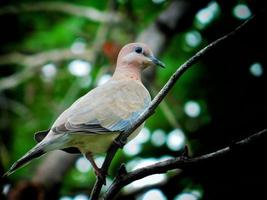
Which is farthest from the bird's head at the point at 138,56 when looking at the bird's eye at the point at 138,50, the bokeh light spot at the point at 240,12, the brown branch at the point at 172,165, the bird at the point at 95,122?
the brown branch at the point at 172,165

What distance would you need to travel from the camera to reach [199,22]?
616cm

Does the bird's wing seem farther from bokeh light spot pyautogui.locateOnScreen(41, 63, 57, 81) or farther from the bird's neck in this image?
bokeh light spot pyautogui.locateOnScreen(41, 63, 57, 81)

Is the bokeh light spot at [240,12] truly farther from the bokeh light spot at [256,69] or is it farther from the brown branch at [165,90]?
the brown branch at [165,90]

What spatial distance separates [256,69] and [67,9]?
2.29m

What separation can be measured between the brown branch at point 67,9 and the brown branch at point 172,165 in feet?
10.8

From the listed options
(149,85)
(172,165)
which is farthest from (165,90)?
(149,85)

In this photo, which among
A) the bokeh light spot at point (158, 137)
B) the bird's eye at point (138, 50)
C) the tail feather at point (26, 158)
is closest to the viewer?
the tail feather at point (26, 158)

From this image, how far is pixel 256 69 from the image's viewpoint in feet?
17.6

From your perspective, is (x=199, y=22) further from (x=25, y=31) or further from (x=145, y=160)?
(x=25, y=31)

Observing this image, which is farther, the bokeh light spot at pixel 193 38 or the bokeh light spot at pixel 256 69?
the bokeh light spot at pixel 193 38

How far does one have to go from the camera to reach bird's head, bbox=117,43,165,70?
15.5 ft

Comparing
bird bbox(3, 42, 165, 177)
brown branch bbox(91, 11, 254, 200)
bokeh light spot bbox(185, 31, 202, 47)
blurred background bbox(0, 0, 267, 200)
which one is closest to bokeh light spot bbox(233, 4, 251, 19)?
blurred background bbox(0, 0, 267, 200)

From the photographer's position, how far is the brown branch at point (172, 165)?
2.65m

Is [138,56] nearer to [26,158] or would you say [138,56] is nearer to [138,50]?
[138,50]
